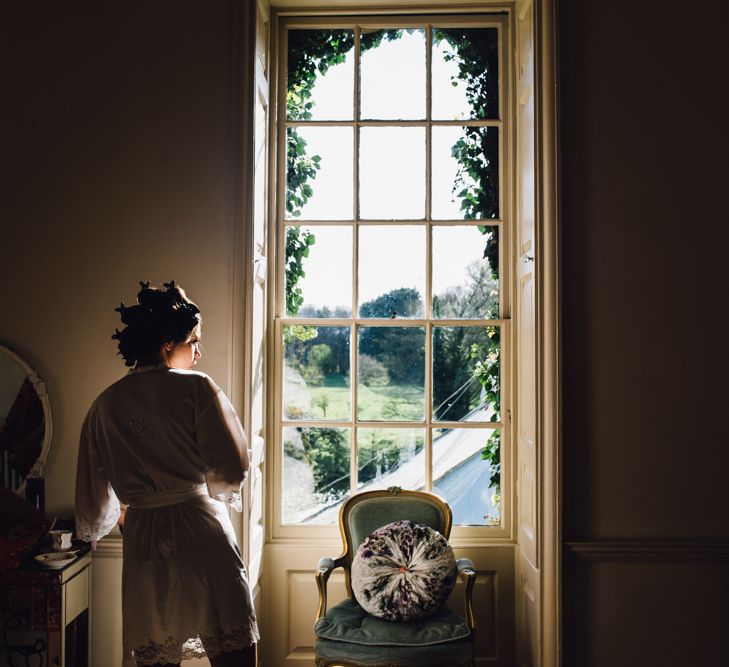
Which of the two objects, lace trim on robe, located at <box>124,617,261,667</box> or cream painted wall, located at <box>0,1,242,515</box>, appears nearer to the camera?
lace trim on robe, located at <box>124,617,261,667</box>

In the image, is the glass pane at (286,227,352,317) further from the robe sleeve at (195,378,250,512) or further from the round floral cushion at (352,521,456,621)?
the robe sleeve at (195,378,250,512)

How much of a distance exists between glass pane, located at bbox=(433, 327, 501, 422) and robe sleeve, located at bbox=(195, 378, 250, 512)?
4.80ft

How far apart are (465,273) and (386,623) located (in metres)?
1.66

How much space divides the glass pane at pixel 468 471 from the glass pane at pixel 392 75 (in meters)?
1.63

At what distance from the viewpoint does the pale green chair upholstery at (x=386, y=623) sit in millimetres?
2670

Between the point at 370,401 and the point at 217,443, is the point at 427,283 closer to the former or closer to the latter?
the point at 370,401

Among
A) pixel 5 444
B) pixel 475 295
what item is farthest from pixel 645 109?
pixel 5 444

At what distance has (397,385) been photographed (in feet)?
11.4

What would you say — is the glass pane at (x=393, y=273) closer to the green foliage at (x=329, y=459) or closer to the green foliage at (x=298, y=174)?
the green foliage at (x=298, y=174)

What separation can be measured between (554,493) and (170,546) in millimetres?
1567

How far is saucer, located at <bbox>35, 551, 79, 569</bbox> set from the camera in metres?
2.60

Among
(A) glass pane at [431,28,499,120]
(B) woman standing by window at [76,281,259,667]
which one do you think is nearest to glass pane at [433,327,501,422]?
(A) glass pane at [431,28,499,120]

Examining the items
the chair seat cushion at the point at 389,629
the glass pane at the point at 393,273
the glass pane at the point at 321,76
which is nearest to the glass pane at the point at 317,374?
the glass pane at the point at 393,273

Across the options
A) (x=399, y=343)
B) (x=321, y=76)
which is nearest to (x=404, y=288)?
(x=399, y=343)
